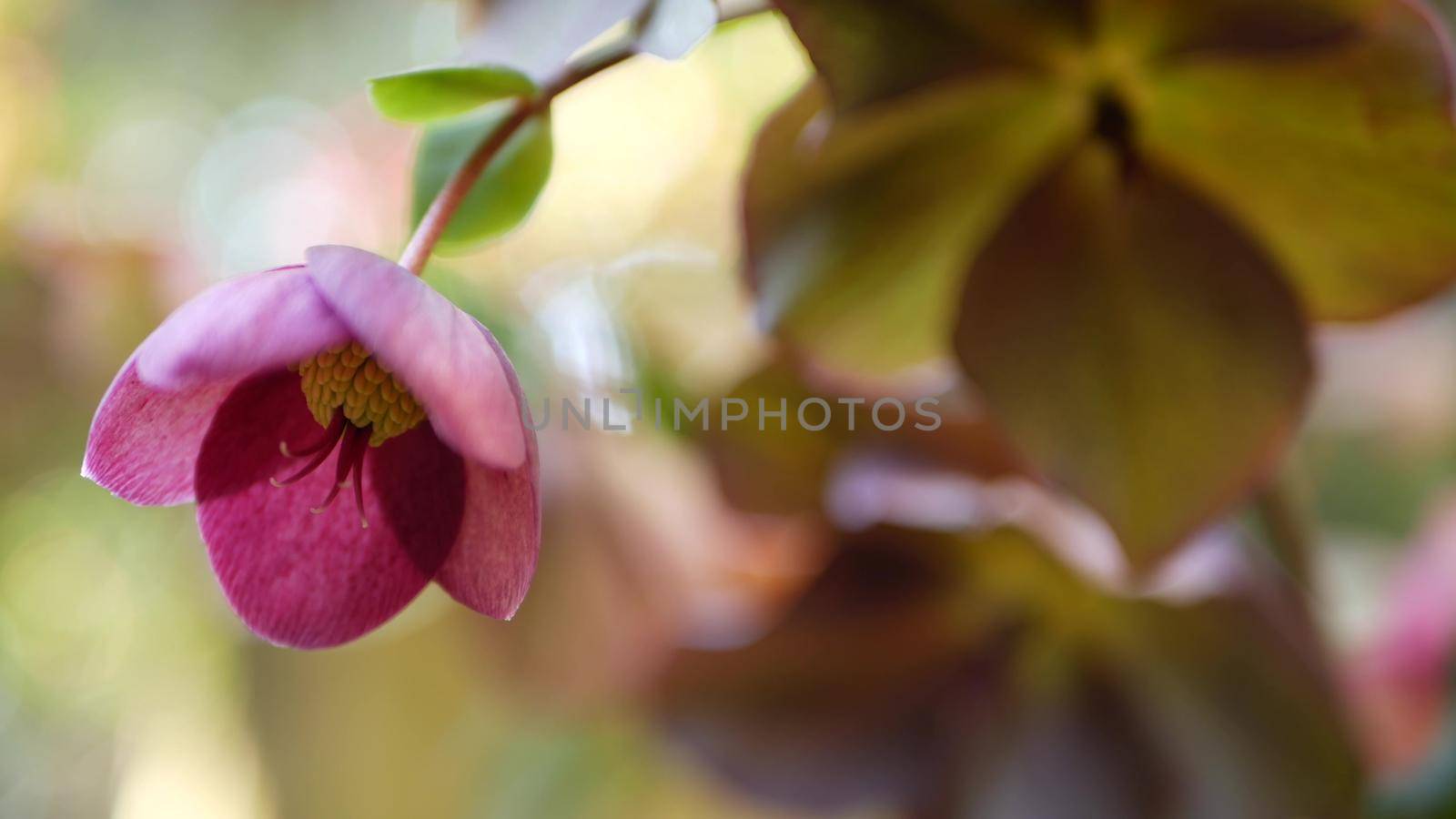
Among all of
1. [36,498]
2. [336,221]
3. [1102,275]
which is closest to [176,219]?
[336,221]

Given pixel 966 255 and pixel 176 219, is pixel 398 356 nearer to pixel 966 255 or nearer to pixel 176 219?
pixel 966 255

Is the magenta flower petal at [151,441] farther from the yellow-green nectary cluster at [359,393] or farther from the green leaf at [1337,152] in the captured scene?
the green leaf at [1337,152]

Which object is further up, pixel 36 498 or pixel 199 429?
pixel 199 429

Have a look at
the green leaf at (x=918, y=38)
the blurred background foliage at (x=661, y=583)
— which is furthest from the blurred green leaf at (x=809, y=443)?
the green leaf at (x=918, y=38)

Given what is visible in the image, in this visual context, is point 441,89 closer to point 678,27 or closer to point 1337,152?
point 678,27

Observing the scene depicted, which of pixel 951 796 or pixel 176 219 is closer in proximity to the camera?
pixel 951 796

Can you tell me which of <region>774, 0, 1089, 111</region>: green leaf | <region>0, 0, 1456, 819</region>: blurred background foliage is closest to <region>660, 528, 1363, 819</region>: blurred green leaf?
<region>0, 0, 1456, 819</region>: blurred background foliage

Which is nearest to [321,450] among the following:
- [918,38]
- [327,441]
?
[327,441]
